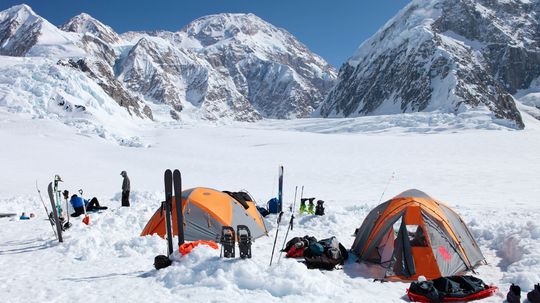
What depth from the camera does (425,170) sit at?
32.3 m

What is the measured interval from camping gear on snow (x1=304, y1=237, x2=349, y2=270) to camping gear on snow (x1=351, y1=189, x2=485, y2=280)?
0.86 m

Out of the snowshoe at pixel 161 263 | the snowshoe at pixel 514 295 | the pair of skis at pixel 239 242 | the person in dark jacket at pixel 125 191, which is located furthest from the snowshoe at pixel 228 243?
the person in dark jacket at pixel 125 191

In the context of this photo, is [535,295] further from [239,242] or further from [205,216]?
[205,216]

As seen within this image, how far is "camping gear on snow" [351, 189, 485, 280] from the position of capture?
9266 millimetres

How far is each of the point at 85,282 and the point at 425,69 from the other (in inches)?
6003

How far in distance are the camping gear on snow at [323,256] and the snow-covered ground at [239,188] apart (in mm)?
244

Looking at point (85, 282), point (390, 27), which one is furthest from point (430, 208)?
point (390, 27)

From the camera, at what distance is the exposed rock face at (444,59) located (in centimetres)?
13750

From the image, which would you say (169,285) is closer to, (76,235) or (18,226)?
(76,235)

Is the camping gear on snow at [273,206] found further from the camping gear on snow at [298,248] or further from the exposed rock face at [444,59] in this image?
the exposed rock face at [444,59]

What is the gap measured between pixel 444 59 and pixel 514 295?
149m

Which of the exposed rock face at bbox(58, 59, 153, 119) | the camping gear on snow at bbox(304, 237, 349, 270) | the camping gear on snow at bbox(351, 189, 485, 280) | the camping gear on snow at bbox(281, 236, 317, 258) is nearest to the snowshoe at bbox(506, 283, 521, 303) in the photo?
the camping gear on snow at bbox(351, 189, 485, 280)

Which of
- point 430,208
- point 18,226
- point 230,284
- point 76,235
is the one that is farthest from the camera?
point 18,226

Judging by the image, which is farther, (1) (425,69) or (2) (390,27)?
(2) (390,27)
